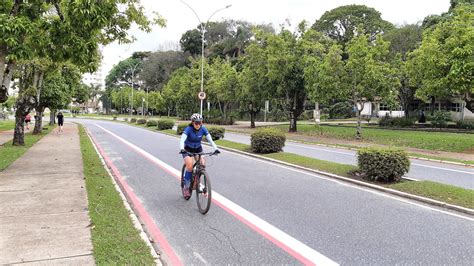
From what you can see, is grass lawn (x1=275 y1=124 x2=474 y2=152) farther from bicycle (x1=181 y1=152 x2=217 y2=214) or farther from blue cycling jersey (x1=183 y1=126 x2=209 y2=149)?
bicycle (x1=181 y1=152 x2=217 y2=214)

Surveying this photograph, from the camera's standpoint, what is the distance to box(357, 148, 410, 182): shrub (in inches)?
380

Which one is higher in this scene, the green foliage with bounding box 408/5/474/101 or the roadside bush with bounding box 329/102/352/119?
the green foliage with bounding box 408/5/474/101

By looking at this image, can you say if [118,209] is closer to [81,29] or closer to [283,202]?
[283,202]

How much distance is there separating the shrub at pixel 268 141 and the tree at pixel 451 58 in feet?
33.7

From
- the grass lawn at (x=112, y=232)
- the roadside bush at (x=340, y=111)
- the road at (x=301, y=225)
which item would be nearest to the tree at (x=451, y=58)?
the road at (x=301, y=225)

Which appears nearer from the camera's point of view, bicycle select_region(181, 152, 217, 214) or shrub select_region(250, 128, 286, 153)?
bicycle select_region(181, 152, 217, 214)

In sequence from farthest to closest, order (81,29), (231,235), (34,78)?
(34,78)
(81,29)
(231,235)

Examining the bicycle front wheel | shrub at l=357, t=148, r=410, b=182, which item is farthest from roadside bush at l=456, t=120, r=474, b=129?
the bicycle front wheel

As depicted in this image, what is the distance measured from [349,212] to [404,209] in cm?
116

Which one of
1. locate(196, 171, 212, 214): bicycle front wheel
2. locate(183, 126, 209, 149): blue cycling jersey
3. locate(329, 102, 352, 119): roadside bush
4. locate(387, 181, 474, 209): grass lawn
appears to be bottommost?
locate(387, 181, 474, 209): grass lawn

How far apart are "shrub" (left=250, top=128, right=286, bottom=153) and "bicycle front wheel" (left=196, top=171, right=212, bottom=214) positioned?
8641mm

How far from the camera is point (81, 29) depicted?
9.38 meters

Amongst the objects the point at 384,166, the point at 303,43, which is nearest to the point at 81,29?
the point at 384,166

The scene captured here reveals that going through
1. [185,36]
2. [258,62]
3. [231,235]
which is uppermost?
[185,36]
